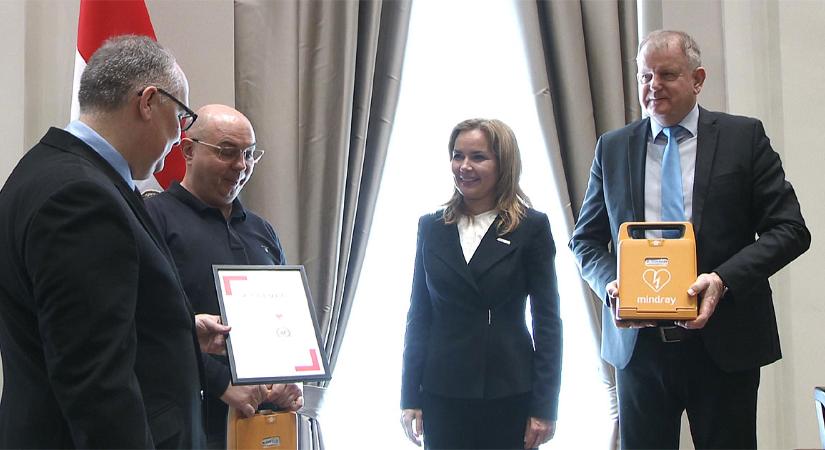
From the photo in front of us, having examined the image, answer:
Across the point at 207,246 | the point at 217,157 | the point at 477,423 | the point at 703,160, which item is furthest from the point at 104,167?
the point at 703,160

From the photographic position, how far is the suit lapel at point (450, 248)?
3161mm

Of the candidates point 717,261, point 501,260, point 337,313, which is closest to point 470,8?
point 337,313

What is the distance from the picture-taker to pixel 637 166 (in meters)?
2.97

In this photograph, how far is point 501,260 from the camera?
10.4 ft

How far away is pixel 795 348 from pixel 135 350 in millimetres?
3295

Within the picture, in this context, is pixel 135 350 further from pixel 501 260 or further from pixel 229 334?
pixel 501 260

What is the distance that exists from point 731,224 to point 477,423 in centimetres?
103

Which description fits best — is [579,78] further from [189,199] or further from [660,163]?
[189,199]

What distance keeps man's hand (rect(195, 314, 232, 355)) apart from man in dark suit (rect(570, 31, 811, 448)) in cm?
115

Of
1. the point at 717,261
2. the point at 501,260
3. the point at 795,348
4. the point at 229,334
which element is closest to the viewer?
the point at 229,334

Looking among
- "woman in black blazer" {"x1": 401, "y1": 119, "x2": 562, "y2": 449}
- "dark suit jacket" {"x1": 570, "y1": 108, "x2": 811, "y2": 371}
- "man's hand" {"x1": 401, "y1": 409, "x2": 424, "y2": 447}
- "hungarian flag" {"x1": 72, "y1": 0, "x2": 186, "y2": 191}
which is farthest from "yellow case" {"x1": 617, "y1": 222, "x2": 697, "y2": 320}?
"hungarian flag" {"x1": 72, "y1": 0, "x2": 186, "y2": 191}

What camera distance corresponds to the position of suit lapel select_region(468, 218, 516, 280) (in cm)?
317

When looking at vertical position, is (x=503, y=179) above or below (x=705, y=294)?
above

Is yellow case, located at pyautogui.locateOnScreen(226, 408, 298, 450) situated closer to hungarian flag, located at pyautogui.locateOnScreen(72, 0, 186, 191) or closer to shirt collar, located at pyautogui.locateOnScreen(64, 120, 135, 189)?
shirt collar, located at pyautogui.locateOnScreen(64, 120, 135, 189)
